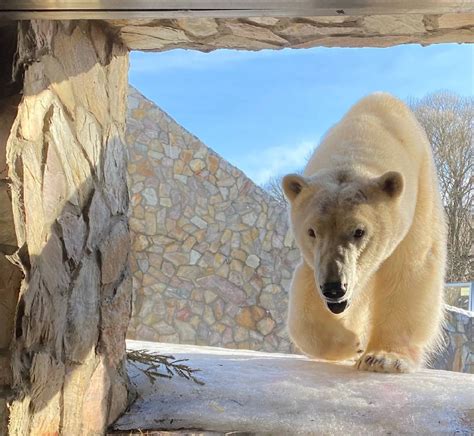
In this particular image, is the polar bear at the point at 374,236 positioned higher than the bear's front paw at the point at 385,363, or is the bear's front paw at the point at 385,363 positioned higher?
the polar bear at the point at 374,236

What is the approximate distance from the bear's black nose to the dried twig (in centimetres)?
67

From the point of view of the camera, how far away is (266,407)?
2.52 metres

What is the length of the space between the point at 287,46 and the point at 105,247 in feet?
3.69

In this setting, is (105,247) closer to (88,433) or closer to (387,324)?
(88,433)

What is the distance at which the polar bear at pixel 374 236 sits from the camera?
2900 mm

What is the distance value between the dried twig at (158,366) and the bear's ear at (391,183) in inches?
46.0

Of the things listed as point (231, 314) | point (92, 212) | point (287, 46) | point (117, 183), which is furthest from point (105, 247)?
point (231, 314)

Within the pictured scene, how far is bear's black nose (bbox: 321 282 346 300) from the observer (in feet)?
8.50

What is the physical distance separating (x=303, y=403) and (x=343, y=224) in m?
0.77

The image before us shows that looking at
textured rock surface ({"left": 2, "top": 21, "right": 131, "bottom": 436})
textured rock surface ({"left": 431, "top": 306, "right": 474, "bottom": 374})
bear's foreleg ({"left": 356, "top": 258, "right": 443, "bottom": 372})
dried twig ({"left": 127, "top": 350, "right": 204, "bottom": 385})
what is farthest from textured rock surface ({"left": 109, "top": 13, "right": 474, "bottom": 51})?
textured rock surface ({"left": 431, "top": 306, "right": 474, "bottom": 374})

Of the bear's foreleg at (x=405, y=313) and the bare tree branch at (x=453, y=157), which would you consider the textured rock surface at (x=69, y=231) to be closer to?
the bear's foreleg at (x=405, y=313)

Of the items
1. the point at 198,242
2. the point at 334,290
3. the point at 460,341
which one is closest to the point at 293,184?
the point at 334,290

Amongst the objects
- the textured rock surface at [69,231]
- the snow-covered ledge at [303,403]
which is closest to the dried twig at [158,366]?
the snow-covered ledge at [303,403]

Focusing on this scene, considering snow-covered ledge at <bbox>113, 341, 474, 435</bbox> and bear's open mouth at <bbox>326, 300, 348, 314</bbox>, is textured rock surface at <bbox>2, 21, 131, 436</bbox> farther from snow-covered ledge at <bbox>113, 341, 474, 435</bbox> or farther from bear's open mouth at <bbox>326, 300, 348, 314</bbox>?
bear's open mouth at <bbox>326, 300, 348, 314</bbox>
